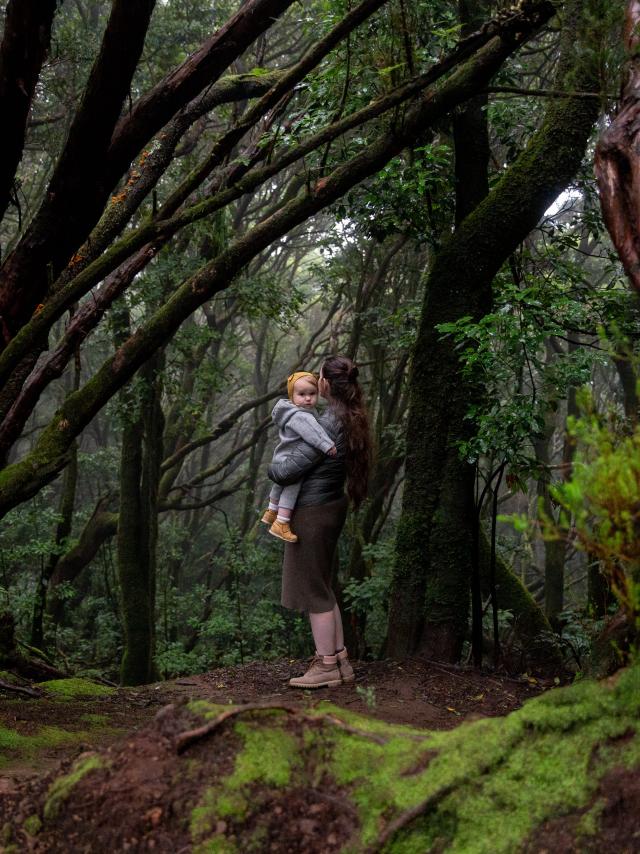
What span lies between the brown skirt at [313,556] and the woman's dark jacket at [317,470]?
0.06m

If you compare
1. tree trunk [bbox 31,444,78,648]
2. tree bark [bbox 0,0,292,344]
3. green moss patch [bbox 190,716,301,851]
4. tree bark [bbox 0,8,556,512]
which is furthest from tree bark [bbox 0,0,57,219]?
tree trunk [bbox 31,444,78,648]

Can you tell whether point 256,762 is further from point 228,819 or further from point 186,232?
point 186,232

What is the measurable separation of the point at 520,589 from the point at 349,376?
345cm

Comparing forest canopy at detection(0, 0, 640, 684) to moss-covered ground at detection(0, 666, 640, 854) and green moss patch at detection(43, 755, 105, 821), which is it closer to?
moss-covered ground at detection(0, 666, 640, 854)

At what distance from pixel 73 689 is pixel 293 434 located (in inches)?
111

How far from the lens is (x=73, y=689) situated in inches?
238

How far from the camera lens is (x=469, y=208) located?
636cm

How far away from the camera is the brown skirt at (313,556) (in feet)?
17.1

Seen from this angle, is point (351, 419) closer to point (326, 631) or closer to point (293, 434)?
Answer: point (293, 434)

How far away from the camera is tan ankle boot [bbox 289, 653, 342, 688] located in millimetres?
5301

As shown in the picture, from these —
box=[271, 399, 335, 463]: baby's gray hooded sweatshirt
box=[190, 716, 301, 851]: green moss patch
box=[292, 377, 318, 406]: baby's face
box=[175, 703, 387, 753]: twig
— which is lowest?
box=[190, 716, 301, 851]: green moss patch

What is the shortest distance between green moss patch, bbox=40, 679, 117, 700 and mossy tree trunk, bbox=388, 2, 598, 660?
235cm

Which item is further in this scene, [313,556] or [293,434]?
[313,556]

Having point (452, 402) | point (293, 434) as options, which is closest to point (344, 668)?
point (293, 434)
